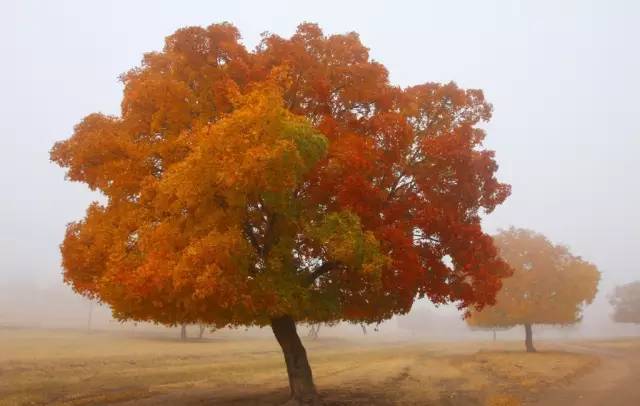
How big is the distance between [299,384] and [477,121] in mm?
11767

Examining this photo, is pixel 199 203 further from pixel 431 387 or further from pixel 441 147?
pixel 431 387

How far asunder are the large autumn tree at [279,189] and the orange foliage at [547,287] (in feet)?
106

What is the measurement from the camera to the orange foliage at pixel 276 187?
13289mm

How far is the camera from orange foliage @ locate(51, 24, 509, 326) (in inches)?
523

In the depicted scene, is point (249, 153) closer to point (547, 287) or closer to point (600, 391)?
point (600, 391)

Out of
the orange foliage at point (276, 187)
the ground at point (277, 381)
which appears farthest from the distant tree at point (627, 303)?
the orange foliage at point (276, 187)

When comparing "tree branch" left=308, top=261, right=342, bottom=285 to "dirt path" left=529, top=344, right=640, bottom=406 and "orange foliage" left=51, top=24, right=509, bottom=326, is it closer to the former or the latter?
"orange foliage" left=51, top=24, right=509, bottom=326

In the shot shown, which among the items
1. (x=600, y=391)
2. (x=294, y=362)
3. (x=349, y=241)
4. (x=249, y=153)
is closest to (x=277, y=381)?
(x=294, y=362)

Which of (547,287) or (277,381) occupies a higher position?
(547,287)

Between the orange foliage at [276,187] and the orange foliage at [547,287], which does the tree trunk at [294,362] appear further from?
the orange foliage at [547,287]

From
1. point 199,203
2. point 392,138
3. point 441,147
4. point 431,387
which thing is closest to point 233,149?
point 199,203

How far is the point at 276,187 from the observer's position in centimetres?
1355

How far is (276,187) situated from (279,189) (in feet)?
0.40

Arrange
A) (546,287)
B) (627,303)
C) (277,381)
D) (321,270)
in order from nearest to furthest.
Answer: (321,270)
(277,381)
(546,287)
(627,303)
